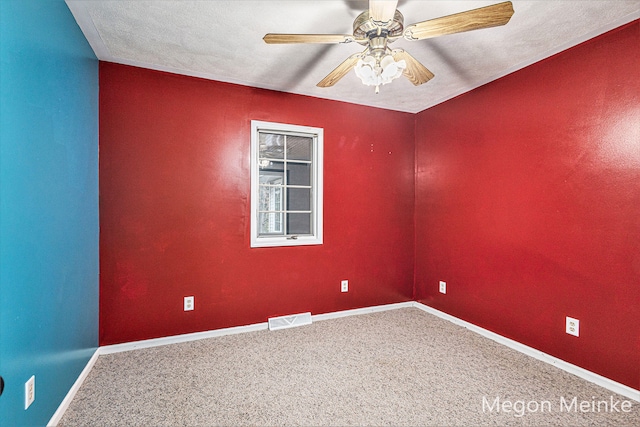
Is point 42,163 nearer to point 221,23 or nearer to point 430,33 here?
point 221,23

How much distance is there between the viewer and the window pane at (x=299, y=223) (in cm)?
325

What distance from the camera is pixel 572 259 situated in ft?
7.05

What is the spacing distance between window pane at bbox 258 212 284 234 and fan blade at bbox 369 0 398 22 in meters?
2.14

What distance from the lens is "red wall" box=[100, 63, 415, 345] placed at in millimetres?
2447

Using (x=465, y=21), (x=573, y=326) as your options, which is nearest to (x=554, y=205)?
(x=573, y=326)

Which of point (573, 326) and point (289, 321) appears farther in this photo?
point (289, 321)

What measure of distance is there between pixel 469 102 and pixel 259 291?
287 cm

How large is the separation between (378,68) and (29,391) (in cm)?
228

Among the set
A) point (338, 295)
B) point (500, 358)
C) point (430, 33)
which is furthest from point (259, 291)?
point (430, 33)

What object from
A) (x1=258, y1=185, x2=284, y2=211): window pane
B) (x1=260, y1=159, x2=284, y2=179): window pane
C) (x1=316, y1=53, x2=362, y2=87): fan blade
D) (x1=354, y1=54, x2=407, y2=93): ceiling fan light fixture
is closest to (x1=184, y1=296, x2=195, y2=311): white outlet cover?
(x1=258, y1=185, x2=284, y2=211): window pane

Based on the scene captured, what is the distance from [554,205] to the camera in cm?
225

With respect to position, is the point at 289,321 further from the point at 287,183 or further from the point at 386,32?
the point at 386,32

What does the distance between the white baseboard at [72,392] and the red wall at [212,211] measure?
0.74ft

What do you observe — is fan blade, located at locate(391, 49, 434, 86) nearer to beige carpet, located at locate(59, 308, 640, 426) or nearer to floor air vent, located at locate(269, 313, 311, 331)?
beige carpet, located at locate(59, 308, 640, 426)
